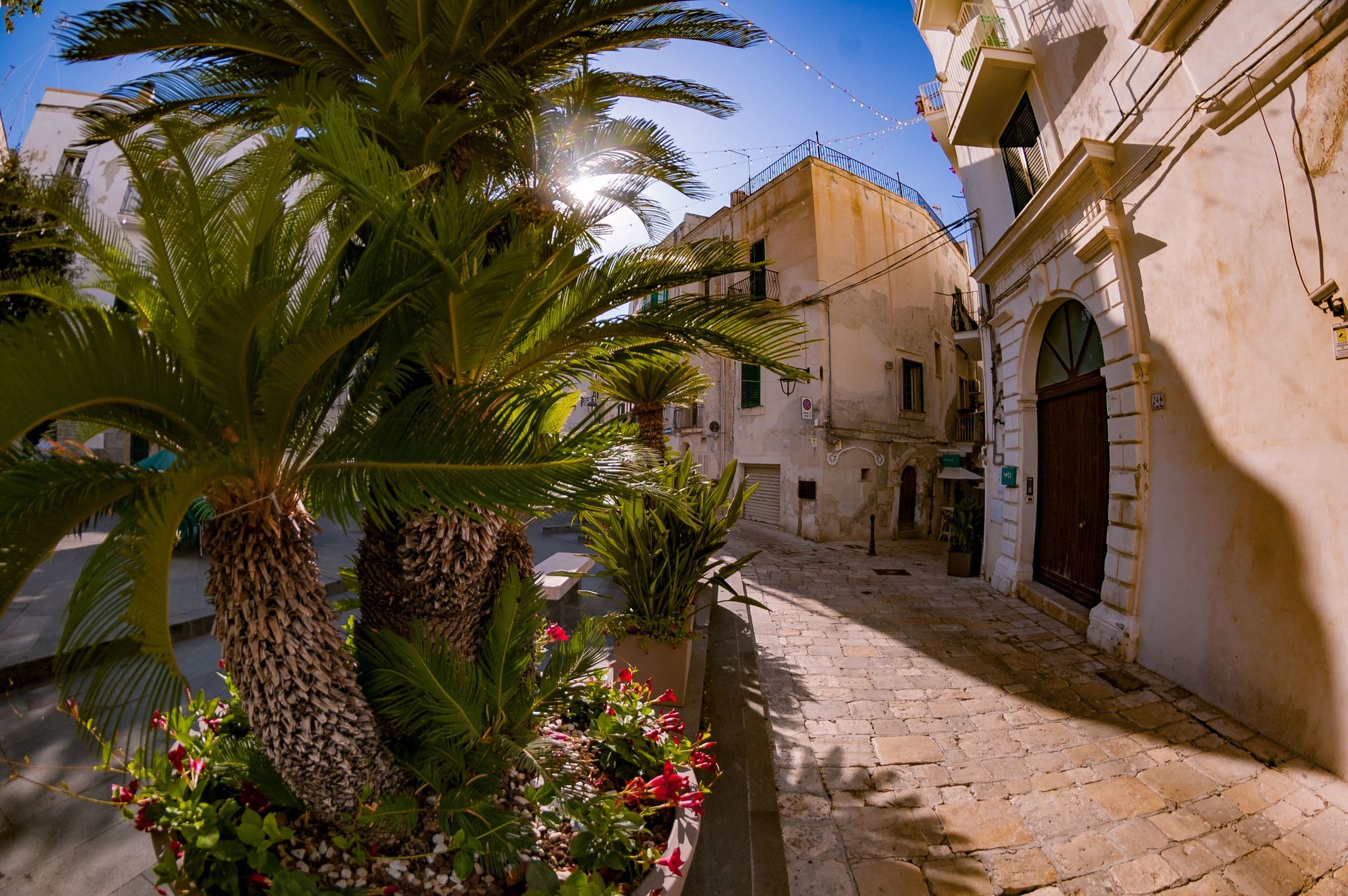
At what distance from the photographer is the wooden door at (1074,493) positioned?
598cm

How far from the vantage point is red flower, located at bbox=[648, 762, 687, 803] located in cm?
212

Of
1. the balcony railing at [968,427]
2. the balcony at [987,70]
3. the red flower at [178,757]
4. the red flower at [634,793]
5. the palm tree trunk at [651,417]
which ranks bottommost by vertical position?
the red flower at [634,793]

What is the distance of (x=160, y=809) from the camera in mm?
1908

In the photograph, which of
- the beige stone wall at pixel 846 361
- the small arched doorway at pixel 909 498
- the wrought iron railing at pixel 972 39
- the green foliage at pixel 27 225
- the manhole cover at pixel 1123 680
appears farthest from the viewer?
the small arched doorway at pixel 909 498

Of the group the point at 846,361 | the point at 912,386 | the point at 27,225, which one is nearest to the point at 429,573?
the point at 27,225

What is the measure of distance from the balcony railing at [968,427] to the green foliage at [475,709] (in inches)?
633

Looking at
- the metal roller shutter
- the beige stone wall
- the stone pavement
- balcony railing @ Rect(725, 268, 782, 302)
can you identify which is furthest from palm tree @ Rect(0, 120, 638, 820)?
balcony railing @ Rect(725, 268, 782, 302)

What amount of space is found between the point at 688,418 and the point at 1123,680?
15.1 meters

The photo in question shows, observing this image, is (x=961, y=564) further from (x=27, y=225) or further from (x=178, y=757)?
(x=27, y=225)

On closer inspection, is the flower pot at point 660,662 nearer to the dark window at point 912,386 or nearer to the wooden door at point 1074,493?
the wooden door at point 1074,493

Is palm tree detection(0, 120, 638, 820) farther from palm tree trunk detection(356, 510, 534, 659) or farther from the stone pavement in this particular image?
the stone pavement

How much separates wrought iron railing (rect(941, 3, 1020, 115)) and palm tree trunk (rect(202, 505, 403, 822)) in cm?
907

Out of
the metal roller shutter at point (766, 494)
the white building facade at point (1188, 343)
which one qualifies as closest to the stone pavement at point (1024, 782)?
the white building facade at point (1188, 343)

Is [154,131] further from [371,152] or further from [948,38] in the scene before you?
[948,38]
